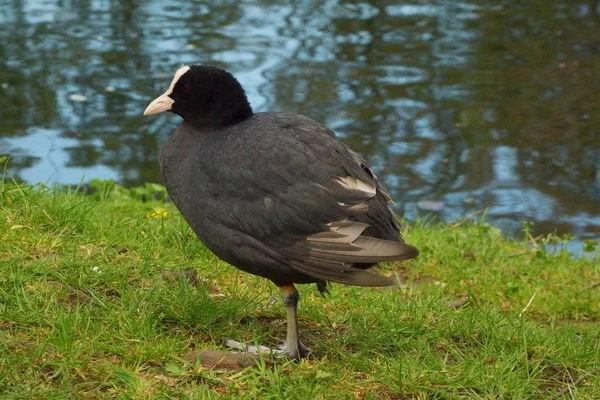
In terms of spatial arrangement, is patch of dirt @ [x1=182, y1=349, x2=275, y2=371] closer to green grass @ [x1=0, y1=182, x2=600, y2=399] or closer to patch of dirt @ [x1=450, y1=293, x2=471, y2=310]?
green grass @ [x1=0, y1=182, x2=600, y2=399]

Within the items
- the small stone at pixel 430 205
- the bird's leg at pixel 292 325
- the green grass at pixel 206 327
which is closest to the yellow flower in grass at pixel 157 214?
the green grass at pixel 206 327

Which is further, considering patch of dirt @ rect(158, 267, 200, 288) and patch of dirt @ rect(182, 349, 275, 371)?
patch of dirt @ rect(158, 267, 200, 288)

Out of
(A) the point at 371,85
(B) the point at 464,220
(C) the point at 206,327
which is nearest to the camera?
(C) the point at 206,327

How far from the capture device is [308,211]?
3879 mm

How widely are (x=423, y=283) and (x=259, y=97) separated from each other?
365 centimetres

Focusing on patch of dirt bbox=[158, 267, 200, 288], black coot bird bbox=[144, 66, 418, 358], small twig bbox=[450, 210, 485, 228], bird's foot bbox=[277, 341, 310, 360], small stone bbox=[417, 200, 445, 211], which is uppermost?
black coot bird bbox=[144, 66, 418, 358]

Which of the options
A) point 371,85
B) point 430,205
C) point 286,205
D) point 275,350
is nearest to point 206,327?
point 275,350

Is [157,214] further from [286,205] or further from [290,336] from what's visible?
[286,205]

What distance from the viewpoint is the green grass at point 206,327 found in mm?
3801

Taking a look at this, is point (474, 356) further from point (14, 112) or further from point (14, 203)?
point (14, 112)

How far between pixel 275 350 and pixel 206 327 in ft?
1.10

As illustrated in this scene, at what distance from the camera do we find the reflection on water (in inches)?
316

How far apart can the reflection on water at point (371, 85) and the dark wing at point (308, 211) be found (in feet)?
11.4

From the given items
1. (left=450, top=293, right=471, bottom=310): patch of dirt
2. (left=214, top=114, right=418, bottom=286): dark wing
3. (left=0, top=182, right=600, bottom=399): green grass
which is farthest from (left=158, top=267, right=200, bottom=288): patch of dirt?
(left=450, top=293, right=471, bottom=310): patch of dirt
